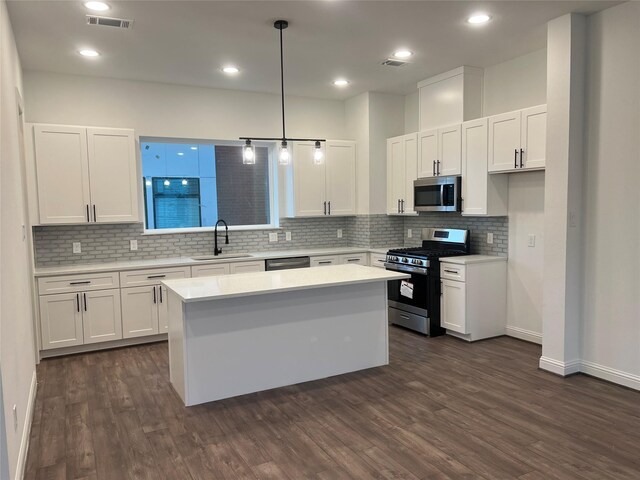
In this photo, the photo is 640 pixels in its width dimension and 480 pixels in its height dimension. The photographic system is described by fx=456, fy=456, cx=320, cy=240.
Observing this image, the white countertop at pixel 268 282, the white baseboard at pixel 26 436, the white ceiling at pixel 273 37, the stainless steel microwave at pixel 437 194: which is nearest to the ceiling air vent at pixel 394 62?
the white ceiling at pixel 273 37

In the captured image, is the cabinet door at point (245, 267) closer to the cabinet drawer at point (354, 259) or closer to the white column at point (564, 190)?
the cabinet drawer at point (354, 259)

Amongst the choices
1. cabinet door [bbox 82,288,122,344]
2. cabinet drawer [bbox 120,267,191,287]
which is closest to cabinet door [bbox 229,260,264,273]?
cabinet drawer [bbox 120,267,191,287]

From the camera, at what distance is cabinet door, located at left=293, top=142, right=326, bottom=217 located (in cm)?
599

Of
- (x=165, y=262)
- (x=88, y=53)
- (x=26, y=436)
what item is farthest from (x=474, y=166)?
(x=26, y=436)

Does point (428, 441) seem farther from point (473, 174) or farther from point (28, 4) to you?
point (28, 4)

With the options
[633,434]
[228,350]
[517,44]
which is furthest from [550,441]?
[517,44]

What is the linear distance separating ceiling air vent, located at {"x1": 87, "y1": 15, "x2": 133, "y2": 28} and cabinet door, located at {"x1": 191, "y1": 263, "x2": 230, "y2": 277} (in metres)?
2.50

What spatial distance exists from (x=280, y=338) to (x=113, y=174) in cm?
272

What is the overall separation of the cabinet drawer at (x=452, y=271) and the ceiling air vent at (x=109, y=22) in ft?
12.3

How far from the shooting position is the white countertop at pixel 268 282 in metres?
3.20

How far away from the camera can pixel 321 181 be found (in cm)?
613

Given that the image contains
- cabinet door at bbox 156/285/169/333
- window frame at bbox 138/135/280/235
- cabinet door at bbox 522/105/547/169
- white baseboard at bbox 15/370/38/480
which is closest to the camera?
white baseboard at bbox 15/370/38/480

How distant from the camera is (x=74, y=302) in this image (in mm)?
4594

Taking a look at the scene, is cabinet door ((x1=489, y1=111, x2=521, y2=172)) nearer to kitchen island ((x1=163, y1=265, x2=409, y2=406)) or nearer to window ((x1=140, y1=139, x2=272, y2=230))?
kitchen island ((x1=163, y1=265, x2=409, y2=406))
